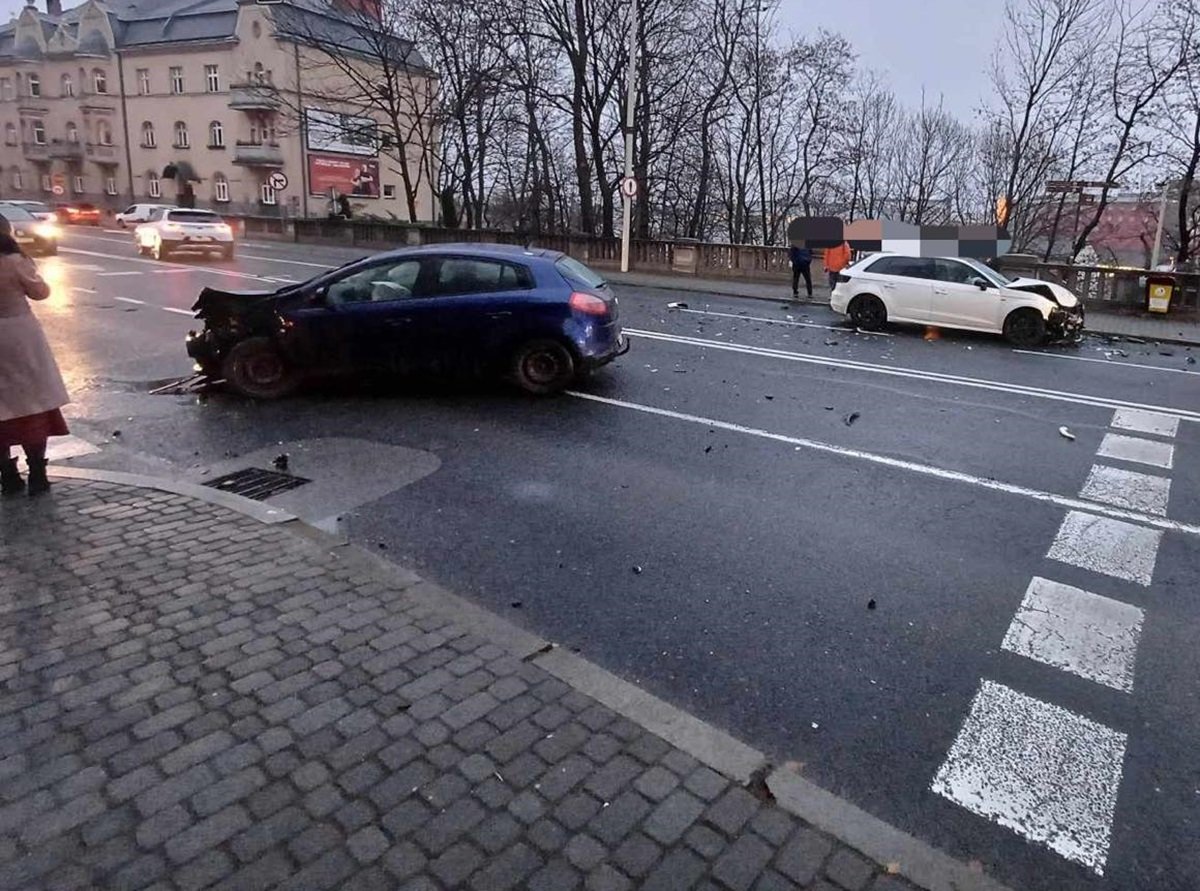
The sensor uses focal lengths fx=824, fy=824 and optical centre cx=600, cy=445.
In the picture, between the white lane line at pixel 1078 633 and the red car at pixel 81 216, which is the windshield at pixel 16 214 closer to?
the red car at pixel 81 216

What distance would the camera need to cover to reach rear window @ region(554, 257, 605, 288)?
8.78m

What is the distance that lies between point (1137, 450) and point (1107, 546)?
2.97 m

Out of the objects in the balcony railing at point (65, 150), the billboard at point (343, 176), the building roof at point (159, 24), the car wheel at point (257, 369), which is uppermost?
the building roof at point (159, 24)

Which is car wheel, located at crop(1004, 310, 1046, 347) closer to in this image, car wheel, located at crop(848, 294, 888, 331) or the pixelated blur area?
car wheel, located at crop(848, 294, 888, 331)

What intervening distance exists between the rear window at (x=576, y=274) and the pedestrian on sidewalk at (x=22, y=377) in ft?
15.7

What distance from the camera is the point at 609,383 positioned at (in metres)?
9.75

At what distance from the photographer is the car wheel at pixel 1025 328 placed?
14.3 m

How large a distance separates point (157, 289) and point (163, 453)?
12607 mm

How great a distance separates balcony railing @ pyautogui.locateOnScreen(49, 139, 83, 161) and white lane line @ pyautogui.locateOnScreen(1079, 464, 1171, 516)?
7330cm

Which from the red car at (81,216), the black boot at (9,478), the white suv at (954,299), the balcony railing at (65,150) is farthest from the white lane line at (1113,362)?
the balcony railing at (65,150)

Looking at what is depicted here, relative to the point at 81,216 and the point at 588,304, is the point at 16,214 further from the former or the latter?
the point at 588,304

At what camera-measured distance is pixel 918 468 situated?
6.86 meters

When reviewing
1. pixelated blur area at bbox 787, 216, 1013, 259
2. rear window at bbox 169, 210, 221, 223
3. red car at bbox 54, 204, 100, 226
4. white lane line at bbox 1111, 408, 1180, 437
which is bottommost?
white lane line at bbox 1111, 408, 1180, 437

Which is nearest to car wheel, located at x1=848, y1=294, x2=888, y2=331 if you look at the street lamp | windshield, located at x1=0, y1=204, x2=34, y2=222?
the street lamp
